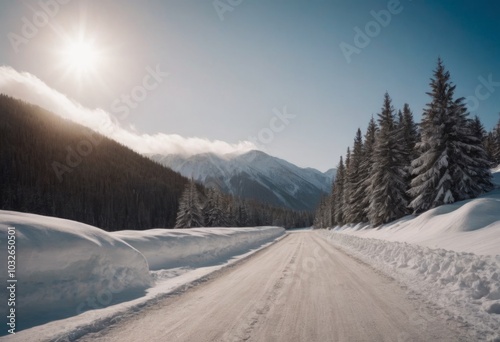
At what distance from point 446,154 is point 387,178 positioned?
757cm

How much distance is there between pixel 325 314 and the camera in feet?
19.1

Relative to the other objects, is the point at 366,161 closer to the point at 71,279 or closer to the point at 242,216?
the point at 71,279

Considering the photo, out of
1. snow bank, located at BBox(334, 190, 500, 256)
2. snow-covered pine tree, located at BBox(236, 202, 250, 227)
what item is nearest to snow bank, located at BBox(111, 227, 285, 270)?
snow bank, located at BBox(334, 190, 500, 256)

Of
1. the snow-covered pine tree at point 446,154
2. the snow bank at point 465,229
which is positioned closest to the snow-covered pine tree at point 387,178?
the snow-covered pine tree at point 446,154

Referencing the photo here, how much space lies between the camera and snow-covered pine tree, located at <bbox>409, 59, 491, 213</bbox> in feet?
82.0

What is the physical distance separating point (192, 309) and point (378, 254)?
40.3ft

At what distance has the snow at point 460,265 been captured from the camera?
574 centimetres

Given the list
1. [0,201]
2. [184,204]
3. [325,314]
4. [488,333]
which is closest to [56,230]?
[325,314]

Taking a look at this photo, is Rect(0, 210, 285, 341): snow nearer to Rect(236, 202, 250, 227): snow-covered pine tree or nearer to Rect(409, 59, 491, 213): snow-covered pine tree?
Rect(409, 59, 491, 213): snow-covered pine tree

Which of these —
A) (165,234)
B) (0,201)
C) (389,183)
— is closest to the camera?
(165,234)

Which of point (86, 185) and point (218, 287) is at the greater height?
point (86, 185)

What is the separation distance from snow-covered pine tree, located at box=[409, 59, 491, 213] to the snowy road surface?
825 inches

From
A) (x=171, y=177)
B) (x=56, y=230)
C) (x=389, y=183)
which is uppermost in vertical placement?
(x=171, y=177)

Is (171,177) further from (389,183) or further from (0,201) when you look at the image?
(389,183)
